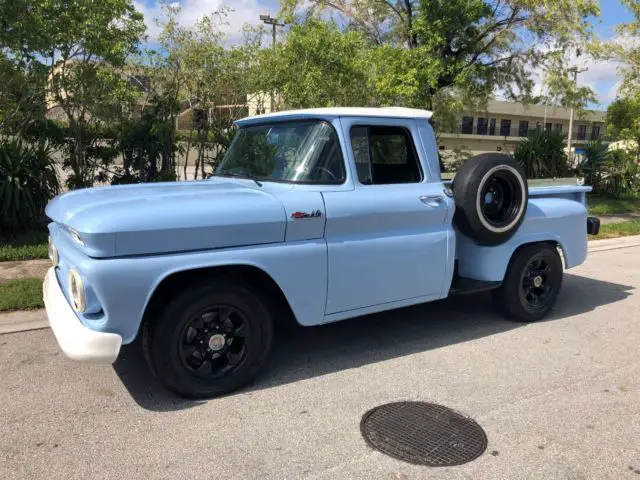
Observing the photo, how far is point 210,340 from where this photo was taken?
3723mm

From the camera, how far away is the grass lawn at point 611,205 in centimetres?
1464

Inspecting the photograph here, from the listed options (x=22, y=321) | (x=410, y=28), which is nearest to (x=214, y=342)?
(x=22, y=321)

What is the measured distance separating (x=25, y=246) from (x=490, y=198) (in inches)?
248

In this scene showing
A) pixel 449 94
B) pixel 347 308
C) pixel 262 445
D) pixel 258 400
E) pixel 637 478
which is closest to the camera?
pixel 637 478

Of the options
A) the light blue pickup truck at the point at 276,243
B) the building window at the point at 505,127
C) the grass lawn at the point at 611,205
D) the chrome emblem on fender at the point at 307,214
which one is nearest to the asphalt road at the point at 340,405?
the light blue pickup truck at the point at 276,243

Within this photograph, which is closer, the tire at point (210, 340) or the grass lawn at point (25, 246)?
the tire at point (210, 340)

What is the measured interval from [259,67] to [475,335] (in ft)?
29.0

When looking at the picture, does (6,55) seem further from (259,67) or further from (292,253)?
(292,253)

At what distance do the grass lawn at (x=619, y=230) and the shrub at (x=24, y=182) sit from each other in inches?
395

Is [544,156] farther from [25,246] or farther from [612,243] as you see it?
[25,246]

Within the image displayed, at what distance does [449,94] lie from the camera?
17.5 m

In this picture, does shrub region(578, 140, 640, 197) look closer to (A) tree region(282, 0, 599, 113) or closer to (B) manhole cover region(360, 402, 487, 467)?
(A) tree region(282, 0, 599, 113)

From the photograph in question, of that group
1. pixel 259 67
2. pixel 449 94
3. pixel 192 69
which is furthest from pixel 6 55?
pixel 449 94

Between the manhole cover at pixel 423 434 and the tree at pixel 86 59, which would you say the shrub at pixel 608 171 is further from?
the manhole cover at pixel 423 434
